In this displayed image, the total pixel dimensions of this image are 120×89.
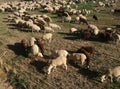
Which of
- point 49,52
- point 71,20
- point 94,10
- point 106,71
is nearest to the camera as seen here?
point 106,71

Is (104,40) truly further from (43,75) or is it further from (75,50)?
(43,75)

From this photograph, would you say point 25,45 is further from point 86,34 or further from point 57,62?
point 86,34

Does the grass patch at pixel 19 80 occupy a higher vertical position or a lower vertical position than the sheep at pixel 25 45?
lower

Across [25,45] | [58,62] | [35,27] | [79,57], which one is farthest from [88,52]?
[35,27]

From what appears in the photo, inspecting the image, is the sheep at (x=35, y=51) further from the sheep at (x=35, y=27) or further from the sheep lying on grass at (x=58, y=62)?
the sheep at (x=35, y=27)

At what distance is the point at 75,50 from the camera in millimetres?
22141

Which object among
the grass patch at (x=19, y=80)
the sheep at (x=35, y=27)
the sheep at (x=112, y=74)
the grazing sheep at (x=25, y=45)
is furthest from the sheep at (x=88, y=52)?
the sheep at (x=35, y=27)

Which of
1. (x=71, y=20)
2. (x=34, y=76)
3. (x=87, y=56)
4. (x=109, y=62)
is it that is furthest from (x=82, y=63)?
(x=71, y=20)

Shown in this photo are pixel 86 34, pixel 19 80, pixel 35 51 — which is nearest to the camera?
pixel 19 80

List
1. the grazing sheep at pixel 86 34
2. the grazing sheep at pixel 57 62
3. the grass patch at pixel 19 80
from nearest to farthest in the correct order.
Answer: the grass patch at pixel 19 80
the grazing sheep at pixel 57 62
the grazing sheep at pixel 86 34

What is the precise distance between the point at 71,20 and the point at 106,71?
16.3 meters

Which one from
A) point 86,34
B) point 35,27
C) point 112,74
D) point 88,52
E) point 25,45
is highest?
point 112,74

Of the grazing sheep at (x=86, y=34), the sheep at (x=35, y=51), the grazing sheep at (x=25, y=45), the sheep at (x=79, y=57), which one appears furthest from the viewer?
the grazing sheep at (x=86, y=34)

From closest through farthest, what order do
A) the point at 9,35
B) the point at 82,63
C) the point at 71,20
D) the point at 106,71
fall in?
the point at 106,71 → the point at 82,63 → the point at 9,35 → the point at 71,20
